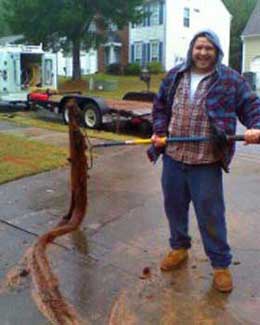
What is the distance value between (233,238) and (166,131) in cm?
137

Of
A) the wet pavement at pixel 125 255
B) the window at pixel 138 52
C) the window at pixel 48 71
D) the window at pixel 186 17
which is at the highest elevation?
the window at pixel 186 17

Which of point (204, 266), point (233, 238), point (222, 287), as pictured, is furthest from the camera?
point (233, 238)

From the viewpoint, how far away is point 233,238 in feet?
14.2

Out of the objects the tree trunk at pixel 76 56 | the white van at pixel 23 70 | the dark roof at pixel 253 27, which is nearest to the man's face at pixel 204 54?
the white van at pixel 23 70

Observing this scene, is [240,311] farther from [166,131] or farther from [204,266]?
[166,131]

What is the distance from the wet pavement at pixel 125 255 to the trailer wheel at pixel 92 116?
4.68m

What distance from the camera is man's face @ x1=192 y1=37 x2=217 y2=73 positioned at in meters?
3.18

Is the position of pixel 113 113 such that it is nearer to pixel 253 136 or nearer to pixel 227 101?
pixel 227 101

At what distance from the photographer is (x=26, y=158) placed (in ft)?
24.5

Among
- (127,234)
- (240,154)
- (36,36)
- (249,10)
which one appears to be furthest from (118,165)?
(249,10)

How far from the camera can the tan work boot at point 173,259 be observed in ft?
12.1

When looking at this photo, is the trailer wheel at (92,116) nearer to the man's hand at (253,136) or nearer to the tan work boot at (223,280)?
the tan work boot at (223,280)

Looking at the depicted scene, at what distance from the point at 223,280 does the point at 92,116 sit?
8.31m

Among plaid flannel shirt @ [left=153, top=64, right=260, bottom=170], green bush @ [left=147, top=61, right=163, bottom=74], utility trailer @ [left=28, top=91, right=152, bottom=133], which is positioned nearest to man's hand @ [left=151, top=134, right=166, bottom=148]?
plaid flannel shirt @ [left=153, top=64, right=260, bottom=170]
